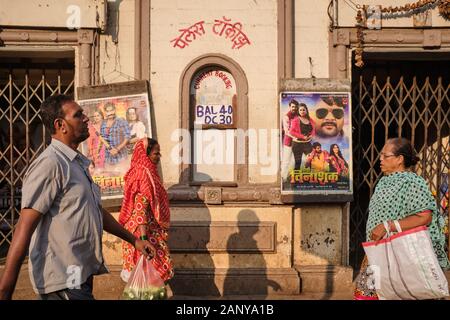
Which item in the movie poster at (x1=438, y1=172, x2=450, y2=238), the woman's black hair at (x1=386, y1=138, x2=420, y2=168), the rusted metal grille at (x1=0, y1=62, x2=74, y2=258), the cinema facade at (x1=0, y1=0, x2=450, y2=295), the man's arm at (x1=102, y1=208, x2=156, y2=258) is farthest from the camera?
the movie poster at (x1=438, y1=172, x2=450, y2=238)

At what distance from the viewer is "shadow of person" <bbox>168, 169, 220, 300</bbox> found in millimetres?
7289

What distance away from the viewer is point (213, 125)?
7520 mm

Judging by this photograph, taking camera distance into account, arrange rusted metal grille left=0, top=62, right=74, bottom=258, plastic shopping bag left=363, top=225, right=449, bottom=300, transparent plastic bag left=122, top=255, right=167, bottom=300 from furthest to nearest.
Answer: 1. rusted metal grille left=0, top=62, right=74, bottom=258
2. transparent plastic bag left=122, top=255, right=167, bottom=300
3. plastic shopping bag left=363, top=225, right=449, bottom=300

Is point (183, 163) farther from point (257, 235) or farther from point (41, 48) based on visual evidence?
point (41, 48)

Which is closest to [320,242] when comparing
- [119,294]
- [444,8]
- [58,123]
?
[119,294]

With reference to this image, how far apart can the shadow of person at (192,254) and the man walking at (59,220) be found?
385cm

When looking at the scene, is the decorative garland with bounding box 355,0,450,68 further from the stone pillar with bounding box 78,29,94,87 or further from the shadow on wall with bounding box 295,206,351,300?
the stone pillar with bounding box 78,29,94,87

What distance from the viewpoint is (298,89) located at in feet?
24.0

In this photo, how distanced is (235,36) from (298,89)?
964mm

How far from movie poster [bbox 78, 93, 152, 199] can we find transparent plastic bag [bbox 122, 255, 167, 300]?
8.95 ft

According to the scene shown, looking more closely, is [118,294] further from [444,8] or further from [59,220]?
[444,8]

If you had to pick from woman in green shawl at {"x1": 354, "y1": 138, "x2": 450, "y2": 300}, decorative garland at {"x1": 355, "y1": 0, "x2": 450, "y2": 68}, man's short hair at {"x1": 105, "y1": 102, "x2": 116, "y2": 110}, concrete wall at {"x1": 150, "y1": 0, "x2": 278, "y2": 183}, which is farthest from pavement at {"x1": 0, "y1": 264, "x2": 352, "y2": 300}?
woman in green shawl at {"x1": 354, "y1": 138, "x2": 450, "y2": 300}

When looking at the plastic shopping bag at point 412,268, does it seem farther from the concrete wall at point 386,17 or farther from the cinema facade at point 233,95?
the concrete wall at point 386,17

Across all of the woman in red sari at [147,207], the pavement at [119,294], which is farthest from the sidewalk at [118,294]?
the woman in red sari at [147,207]
